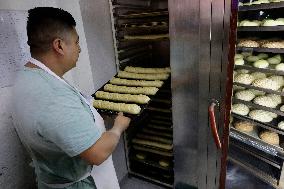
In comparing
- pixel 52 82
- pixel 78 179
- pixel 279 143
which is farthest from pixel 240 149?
pixel 52 82

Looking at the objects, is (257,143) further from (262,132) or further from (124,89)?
(124,89)

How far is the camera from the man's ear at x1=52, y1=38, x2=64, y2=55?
1.20m

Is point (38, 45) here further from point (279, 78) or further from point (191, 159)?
point (279, 78)

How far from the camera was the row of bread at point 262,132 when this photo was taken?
1.91m

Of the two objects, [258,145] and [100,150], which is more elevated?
[100,150]

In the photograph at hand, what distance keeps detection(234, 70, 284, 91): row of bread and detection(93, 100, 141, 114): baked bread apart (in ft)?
3.16

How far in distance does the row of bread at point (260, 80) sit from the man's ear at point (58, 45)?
1.52 m

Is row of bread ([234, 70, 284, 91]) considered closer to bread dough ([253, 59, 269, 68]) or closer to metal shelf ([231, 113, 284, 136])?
bread dough ([253, 59, 269, 68])

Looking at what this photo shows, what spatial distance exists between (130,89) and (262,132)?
1243 millimetres

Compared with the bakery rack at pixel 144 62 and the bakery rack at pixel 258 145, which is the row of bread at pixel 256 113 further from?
the bakery rack at pixel 144 62

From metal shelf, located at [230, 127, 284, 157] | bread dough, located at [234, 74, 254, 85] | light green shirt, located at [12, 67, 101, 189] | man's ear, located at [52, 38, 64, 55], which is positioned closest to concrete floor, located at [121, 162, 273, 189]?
metal shelf, located at [230, 127, 284, 157]

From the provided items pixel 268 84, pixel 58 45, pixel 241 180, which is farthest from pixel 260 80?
pixel 58 45

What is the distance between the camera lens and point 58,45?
4.00ft

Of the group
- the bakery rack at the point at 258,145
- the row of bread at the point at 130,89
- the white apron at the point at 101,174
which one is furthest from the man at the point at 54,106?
the bakery rack at the point at 258,145
